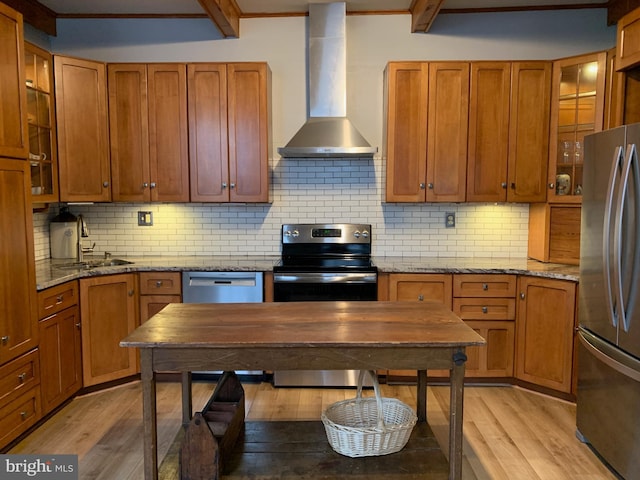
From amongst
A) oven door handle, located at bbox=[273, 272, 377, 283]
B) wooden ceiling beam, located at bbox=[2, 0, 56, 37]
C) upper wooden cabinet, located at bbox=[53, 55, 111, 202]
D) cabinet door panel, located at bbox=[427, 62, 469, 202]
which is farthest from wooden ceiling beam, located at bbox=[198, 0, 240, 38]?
oven door handle, located at bbox=[273, 272, 377, 283]

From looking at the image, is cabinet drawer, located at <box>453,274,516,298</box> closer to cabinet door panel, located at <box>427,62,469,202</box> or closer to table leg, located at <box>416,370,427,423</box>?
cabinet door panel, located at <box>427,62,469,202</box>

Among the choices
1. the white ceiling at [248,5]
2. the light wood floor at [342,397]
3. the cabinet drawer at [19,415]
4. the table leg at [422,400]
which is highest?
the white ceiling at [248,5]

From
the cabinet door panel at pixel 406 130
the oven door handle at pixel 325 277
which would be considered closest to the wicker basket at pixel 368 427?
the oven door handle at pixel 325 277

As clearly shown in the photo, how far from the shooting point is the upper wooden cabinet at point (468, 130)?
11.8ft

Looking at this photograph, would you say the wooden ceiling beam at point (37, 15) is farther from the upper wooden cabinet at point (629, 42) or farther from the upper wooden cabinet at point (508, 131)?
the upper wooden cabinet at point (629, 42)

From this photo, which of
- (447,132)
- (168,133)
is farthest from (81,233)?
(447,132)

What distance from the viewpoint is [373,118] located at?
399 centimetres

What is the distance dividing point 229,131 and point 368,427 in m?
2.43

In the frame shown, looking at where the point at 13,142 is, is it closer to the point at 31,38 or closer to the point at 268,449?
the point at 31,38

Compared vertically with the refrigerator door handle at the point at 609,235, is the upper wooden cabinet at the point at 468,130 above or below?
above

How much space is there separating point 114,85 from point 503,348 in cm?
349

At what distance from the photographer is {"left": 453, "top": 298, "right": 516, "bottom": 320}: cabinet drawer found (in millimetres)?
3484

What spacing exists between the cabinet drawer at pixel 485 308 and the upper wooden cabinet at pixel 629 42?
5.41ft

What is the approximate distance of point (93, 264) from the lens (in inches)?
147
